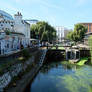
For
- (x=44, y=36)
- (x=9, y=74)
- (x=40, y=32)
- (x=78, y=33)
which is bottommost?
(x=9, y=74)

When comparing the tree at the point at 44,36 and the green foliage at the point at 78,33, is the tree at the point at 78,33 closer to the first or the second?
the green foliage at the point at 78,33

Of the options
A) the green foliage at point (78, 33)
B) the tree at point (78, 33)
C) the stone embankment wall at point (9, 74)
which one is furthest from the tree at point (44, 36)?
the stone embankment wall at point (9, 74)

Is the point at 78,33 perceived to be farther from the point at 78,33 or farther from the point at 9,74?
the point at 9,74

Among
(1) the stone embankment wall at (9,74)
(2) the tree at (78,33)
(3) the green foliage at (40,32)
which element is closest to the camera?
(1) the stone embankment wall at (9,74)

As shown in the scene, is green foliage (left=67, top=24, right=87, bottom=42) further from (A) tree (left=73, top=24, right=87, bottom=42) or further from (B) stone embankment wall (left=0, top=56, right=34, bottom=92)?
(B) stone embankment wall (left=0, top=56, right=34, bottom=92)

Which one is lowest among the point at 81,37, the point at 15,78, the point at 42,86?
the point at 42,86

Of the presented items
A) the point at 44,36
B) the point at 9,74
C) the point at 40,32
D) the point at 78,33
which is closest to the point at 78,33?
the point at 78,33

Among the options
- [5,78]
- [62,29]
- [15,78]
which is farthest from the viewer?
[62,29]

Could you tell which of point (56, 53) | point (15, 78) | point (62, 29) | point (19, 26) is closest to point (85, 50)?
point (56, 53)

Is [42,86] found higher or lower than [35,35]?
lower

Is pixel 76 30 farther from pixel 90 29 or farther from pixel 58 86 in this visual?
pixel 90 29

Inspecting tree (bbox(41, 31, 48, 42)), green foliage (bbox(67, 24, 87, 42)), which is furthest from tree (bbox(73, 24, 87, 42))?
tree (bbox(41, 31, 48, 42))

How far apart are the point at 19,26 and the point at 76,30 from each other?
2296 centimetres

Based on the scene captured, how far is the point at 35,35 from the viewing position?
47.2m
